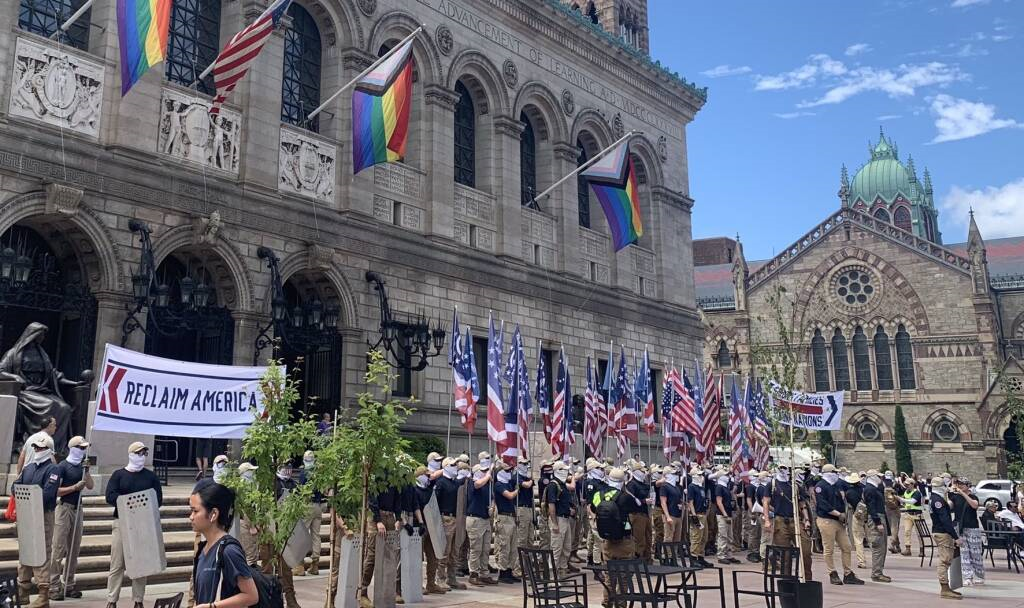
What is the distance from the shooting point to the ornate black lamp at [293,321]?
21.5m

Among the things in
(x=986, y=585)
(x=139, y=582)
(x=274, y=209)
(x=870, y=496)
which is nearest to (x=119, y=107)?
(x=274, y=209)

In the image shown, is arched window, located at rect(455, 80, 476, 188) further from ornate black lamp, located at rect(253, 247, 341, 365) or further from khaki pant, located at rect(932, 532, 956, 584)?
khaki pant, located at rect(932, 532, 956, 584)

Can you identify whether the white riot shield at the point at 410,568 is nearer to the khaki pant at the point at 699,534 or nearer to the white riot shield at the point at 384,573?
the white riot shield at the point at 384,573

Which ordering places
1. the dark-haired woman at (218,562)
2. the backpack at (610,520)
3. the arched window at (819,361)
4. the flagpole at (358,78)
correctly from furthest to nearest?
the arched window at (819,361) → the flagpole at (358,78) → the backpack at (610,520) → the dark-haired woman at (218,562)

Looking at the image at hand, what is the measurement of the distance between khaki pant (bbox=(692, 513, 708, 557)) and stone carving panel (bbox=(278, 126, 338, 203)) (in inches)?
516

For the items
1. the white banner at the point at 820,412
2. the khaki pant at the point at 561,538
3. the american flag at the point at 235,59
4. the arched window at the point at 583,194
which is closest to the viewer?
the khaki pant at the point at 561,538

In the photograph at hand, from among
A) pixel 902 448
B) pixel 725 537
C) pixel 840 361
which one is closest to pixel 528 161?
pixel 725 537

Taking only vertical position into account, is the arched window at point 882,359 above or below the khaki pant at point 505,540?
above

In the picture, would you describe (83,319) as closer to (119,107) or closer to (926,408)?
(119,107)

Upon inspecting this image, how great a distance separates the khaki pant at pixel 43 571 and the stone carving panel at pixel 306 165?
43.1 feet

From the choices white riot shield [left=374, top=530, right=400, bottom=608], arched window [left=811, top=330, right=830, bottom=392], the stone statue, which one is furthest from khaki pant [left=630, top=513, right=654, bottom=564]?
arched window [left=811, top=330, right=830, bottom=392]

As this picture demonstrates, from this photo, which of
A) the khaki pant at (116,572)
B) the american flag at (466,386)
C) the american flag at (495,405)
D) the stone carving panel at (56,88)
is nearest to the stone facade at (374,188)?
the stone carving panel at (56,88)

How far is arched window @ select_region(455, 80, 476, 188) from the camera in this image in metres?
29.9

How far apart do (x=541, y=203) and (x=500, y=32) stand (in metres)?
6.44
